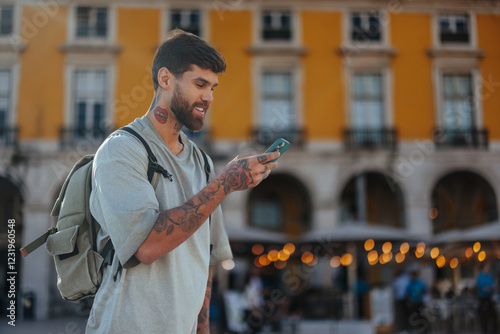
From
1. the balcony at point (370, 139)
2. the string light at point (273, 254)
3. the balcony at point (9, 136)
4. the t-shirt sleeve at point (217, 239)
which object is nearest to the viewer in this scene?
the t-shirt sleeve at point (217, 239)

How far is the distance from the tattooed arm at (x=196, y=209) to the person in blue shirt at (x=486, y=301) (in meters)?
10.7

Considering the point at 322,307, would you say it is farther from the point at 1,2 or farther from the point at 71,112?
the point at 1,2

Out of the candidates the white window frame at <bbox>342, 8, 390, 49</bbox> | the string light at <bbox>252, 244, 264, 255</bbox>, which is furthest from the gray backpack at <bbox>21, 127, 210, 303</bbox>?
→ the white window frame at <bbox>342, 8, 390, 49</bbox>

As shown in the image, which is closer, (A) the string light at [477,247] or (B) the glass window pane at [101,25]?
(A) the string light at [477,247]

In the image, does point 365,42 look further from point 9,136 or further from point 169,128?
point 169,128

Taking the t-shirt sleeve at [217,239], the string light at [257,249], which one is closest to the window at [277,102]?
the string light at [257,249]

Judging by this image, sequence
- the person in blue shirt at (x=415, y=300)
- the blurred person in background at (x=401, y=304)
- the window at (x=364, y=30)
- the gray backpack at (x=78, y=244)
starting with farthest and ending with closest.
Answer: the window at (x=364, y=30) < the blurred person in background at (x=401, y=304) < the person in blue shirt at (x=415, y=300) < the gray backpack at (x=78, y=244)

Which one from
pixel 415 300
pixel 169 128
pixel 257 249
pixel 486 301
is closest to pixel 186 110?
pixel 169 128

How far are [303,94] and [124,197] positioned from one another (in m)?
17.4

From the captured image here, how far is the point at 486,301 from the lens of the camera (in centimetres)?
1151

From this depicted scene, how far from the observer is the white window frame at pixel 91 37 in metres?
18.5

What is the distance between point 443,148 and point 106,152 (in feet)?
59.1

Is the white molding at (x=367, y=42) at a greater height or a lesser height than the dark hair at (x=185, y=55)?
greater

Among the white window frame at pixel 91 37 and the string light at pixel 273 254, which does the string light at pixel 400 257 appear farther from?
the white window frame at pixel 91 37
